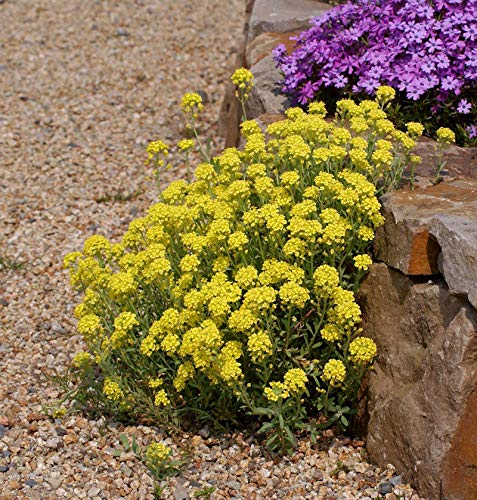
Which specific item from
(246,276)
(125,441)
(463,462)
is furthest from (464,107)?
(125,441)

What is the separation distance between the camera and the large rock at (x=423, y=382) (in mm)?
3916

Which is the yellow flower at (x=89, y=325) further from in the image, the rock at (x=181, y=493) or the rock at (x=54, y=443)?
the rock at (x=181, y=493)

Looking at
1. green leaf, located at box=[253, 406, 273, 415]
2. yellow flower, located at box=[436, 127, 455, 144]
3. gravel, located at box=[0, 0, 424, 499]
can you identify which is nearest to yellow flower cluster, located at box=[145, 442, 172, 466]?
gravel, located at box=[0, 0, 424, 499]

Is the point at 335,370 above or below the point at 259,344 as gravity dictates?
below

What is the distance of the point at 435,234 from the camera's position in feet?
13.6

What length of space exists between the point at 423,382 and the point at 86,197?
436 centimetres

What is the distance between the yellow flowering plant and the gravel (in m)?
0.26

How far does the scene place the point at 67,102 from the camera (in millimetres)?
9094

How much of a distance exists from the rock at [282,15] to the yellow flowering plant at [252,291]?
9.16ft

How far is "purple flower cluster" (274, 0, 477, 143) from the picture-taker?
18.7 ft

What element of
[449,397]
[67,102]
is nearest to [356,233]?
[449,397]

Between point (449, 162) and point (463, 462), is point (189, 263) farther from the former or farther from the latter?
point (449, 162)

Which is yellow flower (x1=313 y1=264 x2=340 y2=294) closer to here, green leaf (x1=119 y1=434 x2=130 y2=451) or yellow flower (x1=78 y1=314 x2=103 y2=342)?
yellow flower (x1=78 y1=314 x2=103 y2=342)

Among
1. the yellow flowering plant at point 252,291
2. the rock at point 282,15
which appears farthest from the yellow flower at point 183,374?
the rock at point 282,15
